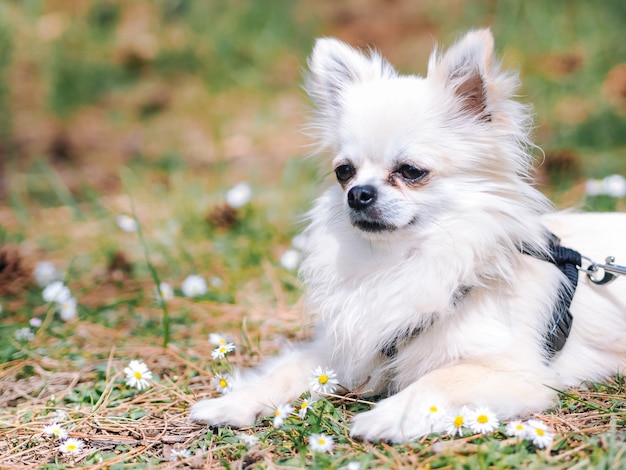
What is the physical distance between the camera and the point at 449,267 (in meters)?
2.22

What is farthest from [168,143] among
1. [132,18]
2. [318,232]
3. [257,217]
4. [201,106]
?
[318,232]

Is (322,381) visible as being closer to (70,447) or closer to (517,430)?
(517,430)

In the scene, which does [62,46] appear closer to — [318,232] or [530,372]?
[318,232]

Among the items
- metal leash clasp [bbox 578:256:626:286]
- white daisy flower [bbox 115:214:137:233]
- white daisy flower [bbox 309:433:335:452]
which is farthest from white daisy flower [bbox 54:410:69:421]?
metal leash clasp [bbox 578:256:626:286]

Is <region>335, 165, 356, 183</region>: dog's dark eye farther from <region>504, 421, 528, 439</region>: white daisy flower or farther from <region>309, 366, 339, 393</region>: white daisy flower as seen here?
<region>504, 421, 528, 439</region>: white daisy flower

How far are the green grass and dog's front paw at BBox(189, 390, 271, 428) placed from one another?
0.04 meters

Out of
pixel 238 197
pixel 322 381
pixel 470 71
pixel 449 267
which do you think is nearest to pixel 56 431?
pixel 322 381

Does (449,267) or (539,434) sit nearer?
(539,434)

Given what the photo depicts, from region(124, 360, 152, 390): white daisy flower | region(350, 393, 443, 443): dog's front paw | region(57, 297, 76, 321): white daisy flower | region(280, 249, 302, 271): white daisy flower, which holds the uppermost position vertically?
region(350, 393, 443, 443): dog's front paw

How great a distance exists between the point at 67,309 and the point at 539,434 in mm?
2194

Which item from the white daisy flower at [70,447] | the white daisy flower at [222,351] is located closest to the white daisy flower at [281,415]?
the white daisy flower at [222,351]

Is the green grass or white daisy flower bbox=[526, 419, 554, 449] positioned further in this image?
the green grass

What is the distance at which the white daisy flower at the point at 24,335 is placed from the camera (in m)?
2.84

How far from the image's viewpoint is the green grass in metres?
2.09
